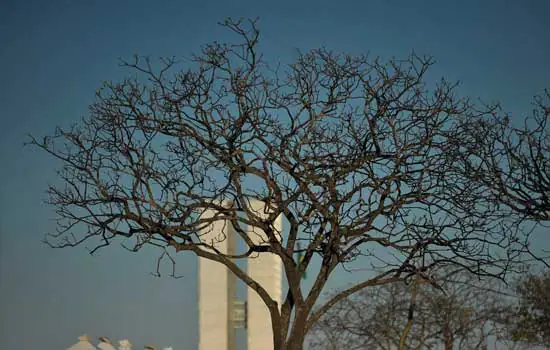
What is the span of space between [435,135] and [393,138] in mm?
647

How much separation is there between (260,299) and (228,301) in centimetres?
86

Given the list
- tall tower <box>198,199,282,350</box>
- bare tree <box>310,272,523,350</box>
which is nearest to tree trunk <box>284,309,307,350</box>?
tall tower <box>198,199,282,350</box>

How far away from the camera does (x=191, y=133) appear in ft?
40.2

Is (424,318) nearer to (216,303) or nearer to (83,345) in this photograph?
(216,303)

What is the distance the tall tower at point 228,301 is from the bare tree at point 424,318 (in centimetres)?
415

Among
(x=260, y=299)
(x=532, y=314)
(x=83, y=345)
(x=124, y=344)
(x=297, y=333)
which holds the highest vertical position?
(x=532, y=314)

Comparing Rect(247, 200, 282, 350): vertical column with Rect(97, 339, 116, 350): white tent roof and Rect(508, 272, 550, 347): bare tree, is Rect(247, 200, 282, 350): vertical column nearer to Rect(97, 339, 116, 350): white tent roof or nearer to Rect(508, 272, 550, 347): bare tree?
Rect(97, 339, 116, 350): white tent roof

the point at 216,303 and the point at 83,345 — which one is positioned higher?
the point at 216,303

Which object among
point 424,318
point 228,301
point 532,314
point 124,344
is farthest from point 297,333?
point 532,314

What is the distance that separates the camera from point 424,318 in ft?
75.7

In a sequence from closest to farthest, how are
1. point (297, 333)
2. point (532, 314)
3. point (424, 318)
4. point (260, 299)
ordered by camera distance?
1. point (297, 333)
2. point (260, 299)
3. point (424, 318)
4. point (532, 314)

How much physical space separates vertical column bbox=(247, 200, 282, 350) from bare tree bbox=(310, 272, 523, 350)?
13.5 ft

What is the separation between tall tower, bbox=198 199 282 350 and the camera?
1905 centimetres

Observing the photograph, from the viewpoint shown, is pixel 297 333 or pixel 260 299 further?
pixel 260 299
